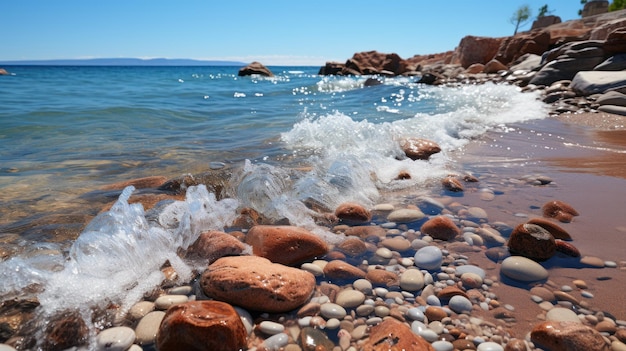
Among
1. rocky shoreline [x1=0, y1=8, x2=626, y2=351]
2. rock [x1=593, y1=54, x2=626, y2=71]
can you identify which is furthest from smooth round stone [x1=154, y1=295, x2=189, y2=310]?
rock [x1=593, y1=54, x2=626, y2=71]

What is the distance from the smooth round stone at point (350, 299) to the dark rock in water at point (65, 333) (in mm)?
1010

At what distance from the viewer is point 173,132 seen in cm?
661

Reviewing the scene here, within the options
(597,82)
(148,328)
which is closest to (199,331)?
(148,328)

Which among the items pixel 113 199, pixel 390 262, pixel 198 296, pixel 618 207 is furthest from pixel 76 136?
pixel 618 207

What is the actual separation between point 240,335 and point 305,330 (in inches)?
10.2

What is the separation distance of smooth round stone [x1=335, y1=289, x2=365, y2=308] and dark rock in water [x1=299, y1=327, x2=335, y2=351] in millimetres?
193

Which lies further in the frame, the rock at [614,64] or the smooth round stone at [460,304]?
the rock at [614,64]

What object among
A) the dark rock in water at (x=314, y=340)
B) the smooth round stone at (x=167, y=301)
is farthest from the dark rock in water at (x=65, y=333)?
the dark rock in water at (x=314, y=340)

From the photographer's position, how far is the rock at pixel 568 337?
133 centimetres

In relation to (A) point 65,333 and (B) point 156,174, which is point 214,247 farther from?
(B) point 156,174

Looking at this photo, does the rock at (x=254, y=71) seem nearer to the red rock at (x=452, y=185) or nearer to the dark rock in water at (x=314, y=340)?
the red rock at (x=452, y=185)

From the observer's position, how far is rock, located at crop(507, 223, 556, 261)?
6.48 ft

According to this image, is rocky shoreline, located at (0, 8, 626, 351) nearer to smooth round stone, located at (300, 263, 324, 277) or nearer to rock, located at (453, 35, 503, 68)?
smooth round stone, located at (300, 263, 324, 277)

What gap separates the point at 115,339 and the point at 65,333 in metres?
0.20
